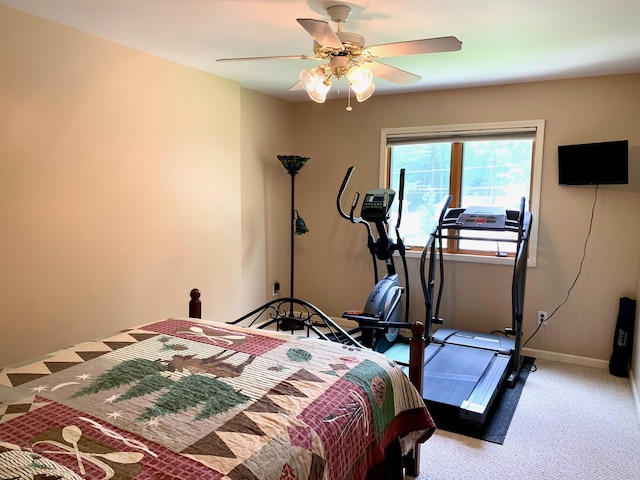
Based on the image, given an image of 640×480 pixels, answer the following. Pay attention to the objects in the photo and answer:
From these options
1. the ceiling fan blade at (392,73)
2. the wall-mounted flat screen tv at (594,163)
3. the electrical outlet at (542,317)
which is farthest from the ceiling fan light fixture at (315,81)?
the electrical outlet at (542,317)

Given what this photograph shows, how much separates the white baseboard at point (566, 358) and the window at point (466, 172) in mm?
787

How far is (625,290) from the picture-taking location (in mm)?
3695

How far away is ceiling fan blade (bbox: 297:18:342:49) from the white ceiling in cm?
32

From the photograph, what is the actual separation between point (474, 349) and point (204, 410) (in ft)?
9.26

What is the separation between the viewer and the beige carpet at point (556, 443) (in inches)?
95.7

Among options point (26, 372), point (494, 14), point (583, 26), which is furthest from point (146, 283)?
point (583, 26)

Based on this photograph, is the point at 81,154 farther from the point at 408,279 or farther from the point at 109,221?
the point at 408,279

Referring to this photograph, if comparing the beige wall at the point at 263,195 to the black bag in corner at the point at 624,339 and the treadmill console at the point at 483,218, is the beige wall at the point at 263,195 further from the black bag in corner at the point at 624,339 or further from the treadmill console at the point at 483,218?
the black bag in corner at the point at 624,339

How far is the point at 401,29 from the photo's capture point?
2652mm

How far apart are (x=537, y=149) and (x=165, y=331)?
3305 millimetres

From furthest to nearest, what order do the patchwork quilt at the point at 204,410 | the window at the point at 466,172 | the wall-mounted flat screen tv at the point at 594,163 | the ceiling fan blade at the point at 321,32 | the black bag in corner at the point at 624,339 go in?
the window at the point at 466,172
the black bag in corner at the point at 624,339
the wall-mounted flat screen tv at the point at 594,163
the ceiling fan blade at the point at 321,32
the patchwork quilt at the point at 204,410

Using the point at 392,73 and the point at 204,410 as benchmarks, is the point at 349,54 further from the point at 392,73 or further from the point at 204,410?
the point at 204,410

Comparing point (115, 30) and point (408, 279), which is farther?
point (408, 279)

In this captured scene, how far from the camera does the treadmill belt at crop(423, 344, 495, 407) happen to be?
304 cm
